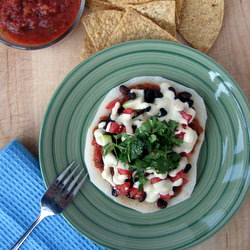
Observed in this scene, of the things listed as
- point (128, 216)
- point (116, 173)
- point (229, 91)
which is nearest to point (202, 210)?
point (128, 216)

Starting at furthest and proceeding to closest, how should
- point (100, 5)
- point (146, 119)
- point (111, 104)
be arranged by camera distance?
point (100, 5), point (111, 104), point (146, 119)

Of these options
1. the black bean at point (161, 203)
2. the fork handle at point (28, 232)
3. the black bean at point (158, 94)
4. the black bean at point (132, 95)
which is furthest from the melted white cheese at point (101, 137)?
the fork handle at point (28, 232)

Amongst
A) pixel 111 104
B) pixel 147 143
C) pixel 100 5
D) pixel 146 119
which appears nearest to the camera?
pixel 147 143

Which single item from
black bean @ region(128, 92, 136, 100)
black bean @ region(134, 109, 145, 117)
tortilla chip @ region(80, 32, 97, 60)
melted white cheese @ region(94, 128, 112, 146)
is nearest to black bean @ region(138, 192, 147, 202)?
melted white cheese @ region(94, 128, 112, 146)

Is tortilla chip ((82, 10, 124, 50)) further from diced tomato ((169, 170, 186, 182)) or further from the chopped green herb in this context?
diced tomato ((169, 170, 186, 182))

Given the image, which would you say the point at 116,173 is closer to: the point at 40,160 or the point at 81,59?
the point at 40,160

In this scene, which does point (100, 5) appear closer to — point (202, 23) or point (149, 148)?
point (202, 23)

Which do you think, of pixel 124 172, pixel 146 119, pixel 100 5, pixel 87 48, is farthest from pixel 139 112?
pixel 100 5
